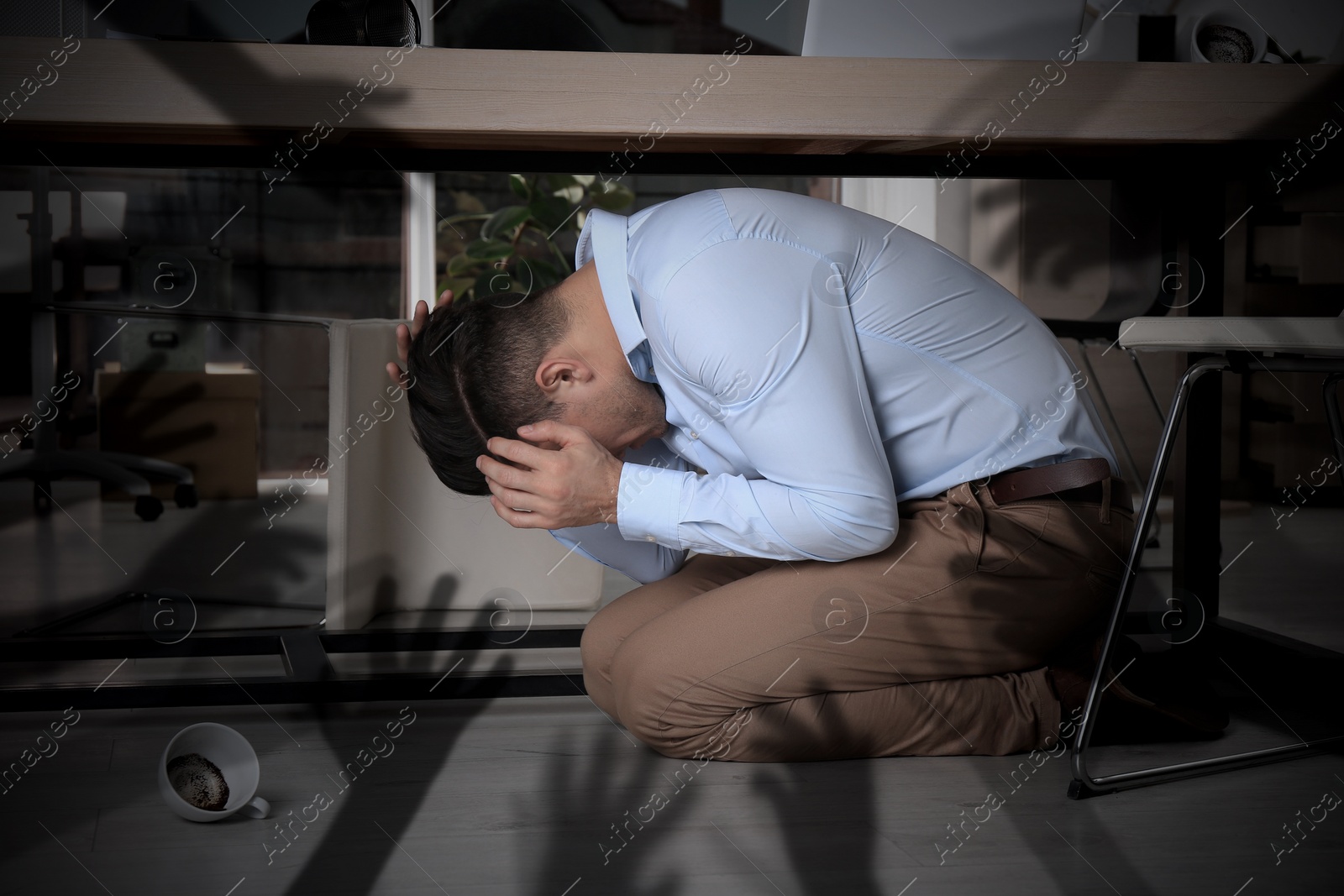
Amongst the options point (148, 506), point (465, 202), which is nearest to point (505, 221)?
point (465, 202)

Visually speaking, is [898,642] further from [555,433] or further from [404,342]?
[404,342]

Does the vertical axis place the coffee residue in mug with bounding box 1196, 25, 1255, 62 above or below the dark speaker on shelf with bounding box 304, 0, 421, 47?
above

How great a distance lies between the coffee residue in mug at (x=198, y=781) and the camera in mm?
925

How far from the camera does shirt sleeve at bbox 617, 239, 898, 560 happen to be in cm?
85

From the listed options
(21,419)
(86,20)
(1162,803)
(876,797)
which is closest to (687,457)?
(876,797)

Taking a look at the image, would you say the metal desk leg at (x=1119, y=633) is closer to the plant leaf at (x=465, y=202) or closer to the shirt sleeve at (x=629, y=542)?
the shirt sleeve at (x=629, y=542)

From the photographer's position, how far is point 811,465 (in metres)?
0.87

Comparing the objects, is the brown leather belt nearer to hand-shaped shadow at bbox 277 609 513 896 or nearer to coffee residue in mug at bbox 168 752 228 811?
hand-shaped shadow at bbox 277 609 513 896

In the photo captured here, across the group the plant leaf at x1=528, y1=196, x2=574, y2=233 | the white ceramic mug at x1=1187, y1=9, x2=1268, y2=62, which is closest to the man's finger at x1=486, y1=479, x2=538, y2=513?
the white ceramic mug at x1=1187, y1=9, x2=1268, y2=62

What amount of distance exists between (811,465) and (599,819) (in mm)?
380

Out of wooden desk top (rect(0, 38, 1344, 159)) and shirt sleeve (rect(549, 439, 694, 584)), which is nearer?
wooden desk top (rect(0, 38, 1344, 159))

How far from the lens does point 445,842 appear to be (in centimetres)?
88

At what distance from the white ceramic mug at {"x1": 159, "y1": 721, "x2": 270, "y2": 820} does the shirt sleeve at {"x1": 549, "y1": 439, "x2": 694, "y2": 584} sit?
399mm

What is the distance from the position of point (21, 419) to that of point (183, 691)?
2846mm
